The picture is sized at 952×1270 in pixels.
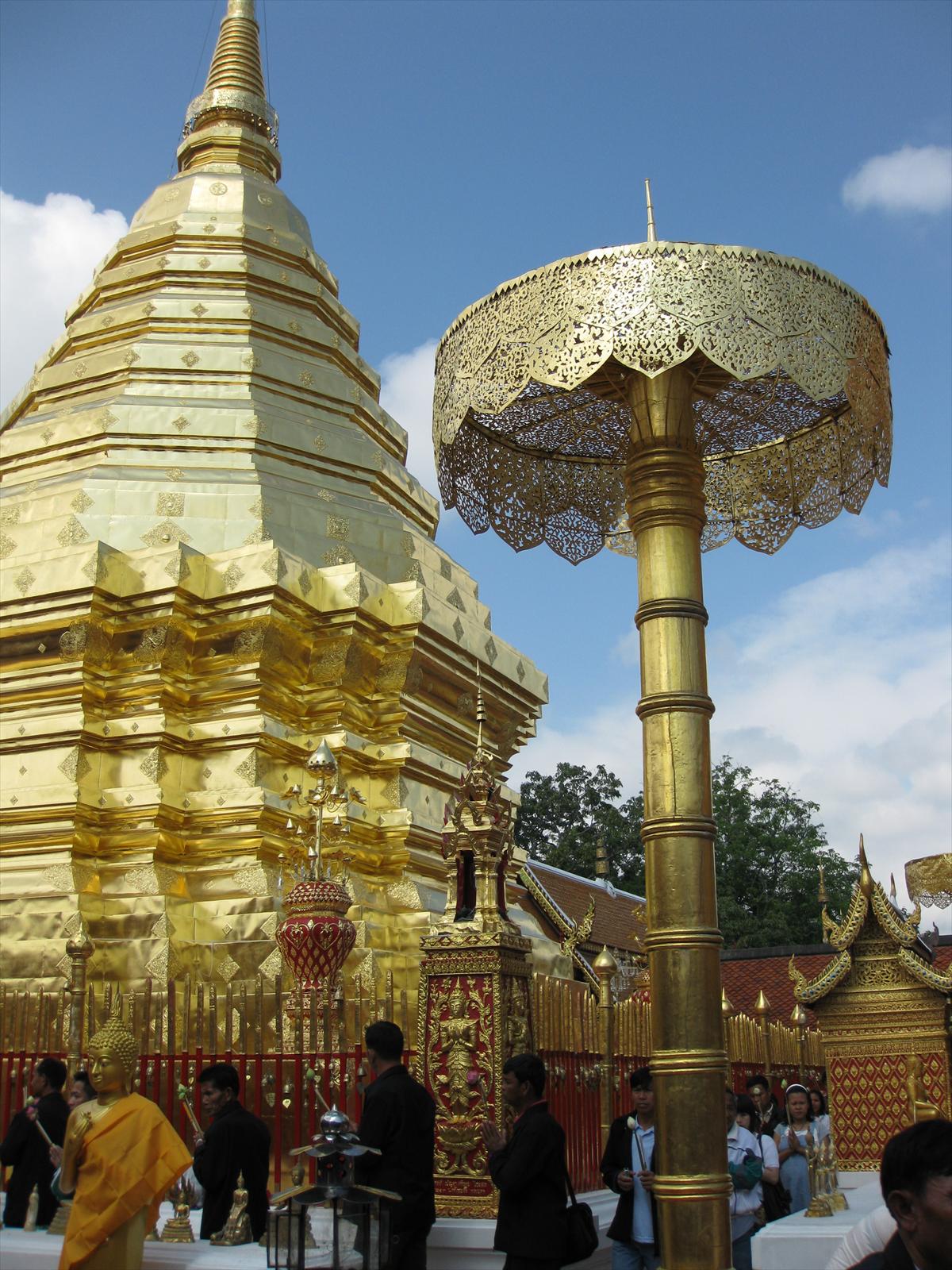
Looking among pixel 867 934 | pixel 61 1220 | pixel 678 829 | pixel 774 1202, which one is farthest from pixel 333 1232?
pixel 867 934

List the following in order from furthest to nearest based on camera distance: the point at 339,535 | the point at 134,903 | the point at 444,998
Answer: the point at 339,535
the point at 134,903
the point at 444,998

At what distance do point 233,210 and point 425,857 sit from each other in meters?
8.65

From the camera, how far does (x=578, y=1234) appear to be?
17.1 feet

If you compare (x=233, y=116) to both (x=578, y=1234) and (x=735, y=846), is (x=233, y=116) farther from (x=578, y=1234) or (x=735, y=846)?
(x=735, y=846)

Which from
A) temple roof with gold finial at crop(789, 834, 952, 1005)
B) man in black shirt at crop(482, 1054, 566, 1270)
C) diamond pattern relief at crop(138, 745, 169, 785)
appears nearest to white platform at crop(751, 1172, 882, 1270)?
man in black shirt at crop(482, 1054, 566, 1270)

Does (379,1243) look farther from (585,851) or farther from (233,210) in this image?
(585,851)

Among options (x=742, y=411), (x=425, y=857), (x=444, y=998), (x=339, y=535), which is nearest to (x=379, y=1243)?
(x=444, y=998)

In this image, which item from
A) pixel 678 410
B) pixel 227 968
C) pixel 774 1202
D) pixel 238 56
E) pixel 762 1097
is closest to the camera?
pixel 678 410

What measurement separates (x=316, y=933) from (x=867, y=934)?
6.02 metres

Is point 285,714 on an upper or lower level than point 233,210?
lower

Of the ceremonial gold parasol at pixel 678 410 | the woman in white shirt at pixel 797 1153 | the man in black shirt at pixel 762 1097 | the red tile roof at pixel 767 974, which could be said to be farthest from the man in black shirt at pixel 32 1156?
the red tile roof at pixel 767 974

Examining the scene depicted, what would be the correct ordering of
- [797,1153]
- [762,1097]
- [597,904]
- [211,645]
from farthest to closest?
→ [597,904] < [211,645] < [762,1097] < [797,1153]

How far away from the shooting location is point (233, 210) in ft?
57.3

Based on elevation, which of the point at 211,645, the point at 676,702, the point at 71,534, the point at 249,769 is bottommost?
the point at 676,702
